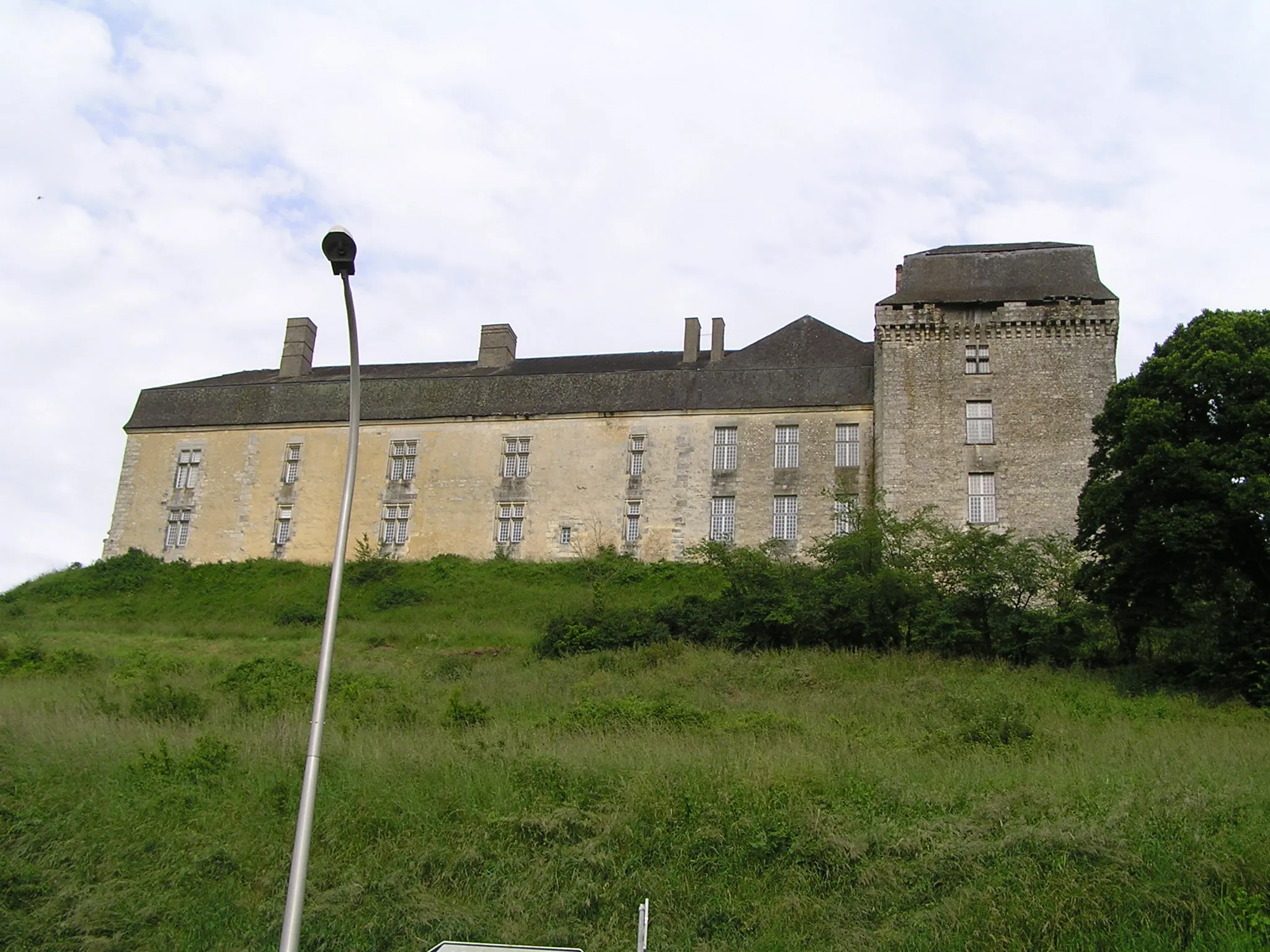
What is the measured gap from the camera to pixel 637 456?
143 ft

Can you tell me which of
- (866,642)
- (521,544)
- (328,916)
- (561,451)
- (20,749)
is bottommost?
(328,916)

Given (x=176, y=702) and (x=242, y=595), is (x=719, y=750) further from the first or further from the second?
(x=242, y=595)

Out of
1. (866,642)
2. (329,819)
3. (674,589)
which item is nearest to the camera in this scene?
(329,819)

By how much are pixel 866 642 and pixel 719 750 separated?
11.5 metres

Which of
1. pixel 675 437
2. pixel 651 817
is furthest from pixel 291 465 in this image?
pixel 651 817

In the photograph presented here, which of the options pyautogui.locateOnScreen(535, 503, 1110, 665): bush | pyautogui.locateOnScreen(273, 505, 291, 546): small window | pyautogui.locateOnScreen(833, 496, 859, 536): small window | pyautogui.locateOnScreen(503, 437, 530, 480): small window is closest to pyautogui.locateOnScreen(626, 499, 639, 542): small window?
pyautogui.locateOnScreen(503, 437, 530, 480): small window

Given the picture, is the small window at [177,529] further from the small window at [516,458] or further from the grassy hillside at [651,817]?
the grassy hillside at [651,817]

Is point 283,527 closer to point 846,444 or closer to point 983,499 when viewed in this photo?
point 846,444

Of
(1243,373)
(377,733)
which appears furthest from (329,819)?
(1243,373)

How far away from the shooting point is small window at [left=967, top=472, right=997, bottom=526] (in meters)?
38.6

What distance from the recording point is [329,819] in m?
17.2

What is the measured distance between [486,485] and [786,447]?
1014cm

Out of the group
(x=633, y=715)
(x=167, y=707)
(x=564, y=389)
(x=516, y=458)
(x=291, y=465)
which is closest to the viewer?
(x=633, y=715)

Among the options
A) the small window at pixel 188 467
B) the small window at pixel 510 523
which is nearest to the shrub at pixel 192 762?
the small window at pixel 510 523
